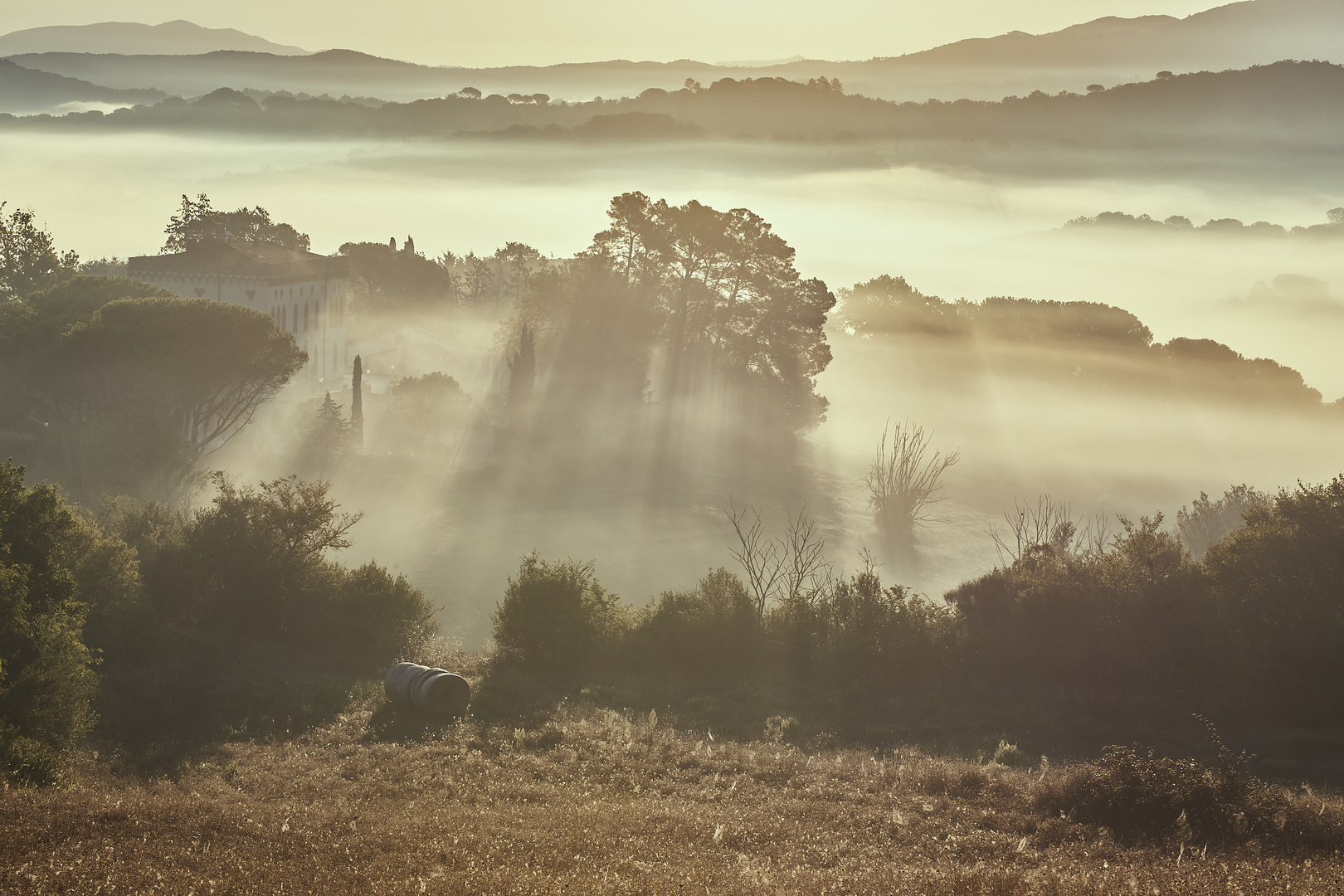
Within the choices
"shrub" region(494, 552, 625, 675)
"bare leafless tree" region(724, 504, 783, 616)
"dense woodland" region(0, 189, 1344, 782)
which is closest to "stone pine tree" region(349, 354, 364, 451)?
"dense woodland" region(0, 189, 1344, 782)

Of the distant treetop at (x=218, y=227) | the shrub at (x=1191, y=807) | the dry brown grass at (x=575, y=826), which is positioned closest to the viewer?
the dry brown grass at (x=575, y=826)

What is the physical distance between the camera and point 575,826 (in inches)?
588

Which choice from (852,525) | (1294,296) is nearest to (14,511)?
(852,525)

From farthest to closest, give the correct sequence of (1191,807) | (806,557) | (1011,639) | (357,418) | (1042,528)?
(357,418)
(1042,528)
(806,557)
(1011,639)
(1191,807)

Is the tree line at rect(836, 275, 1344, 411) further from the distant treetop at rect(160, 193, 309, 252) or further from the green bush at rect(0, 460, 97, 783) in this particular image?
the green bush at rect(0, 460, 97, 783)

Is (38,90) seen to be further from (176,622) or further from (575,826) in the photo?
(575,826)

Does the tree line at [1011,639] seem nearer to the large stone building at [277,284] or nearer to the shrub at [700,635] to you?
the shrub at [700,635]

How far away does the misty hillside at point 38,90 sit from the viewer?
108 metres

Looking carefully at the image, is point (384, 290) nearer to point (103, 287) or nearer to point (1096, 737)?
point (103, 287)

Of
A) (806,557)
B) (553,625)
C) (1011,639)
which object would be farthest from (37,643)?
(806,557)

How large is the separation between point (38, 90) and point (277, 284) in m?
59.2

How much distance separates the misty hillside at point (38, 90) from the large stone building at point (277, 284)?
37718 millimetres

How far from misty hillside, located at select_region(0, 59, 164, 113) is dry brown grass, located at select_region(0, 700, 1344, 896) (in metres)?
114

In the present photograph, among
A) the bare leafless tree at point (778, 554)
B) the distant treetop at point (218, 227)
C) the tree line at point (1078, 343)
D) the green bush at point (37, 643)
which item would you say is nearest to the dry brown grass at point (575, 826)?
the green bush at point (37, 643)
